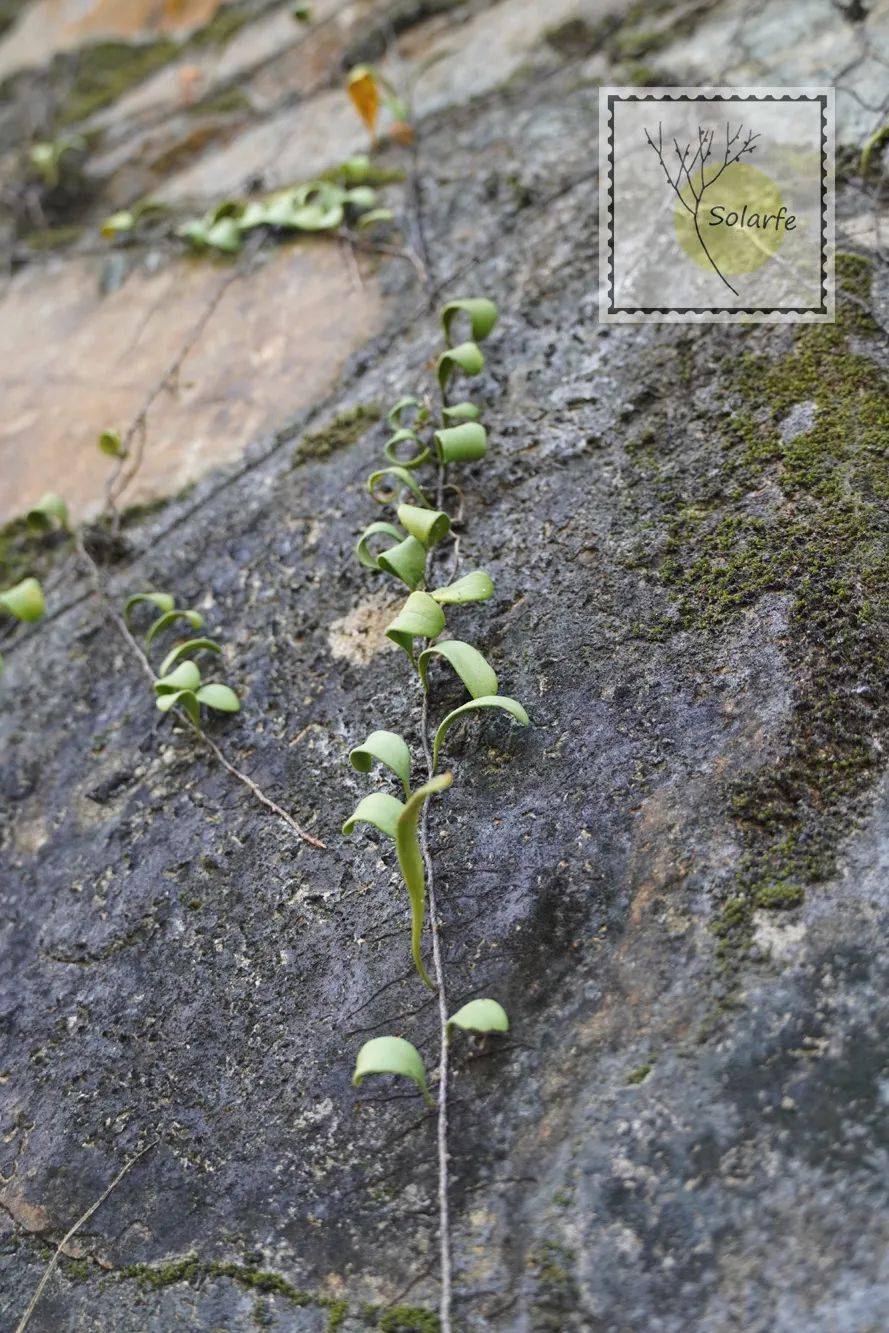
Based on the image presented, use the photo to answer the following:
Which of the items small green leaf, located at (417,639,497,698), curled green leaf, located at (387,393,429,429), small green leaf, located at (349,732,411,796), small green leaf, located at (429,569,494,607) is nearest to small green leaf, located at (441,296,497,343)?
curled green leaf, located at (387,393,429,429)

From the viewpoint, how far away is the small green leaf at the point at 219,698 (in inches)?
58.8

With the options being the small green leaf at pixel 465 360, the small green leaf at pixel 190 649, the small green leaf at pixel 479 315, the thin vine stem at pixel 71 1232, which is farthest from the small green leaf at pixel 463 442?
the thin vine stem at pixel 71 1232

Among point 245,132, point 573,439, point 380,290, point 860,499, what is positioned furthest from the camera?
point 245,132

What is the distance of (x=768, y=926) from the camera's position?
1.02 meters

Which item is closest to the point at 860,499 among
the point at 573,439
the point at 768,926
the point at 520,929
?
the point at 573,439

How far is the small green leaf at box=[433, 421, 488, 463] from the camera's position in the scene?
156 centimetres

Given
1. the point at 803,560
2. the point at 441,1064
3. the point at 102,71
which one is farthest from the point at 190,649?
the point at 102,71

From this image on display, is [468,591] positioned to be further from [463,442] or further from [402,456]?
[402,456]

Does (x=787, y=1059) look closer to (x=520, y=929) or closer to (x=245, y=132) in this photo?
(x=520, y=929)

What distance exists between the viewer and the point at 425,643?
1.43m

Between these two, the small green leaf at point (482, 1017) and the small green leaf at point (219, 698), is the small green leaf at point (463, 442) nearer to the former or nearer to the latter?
the small green leaf at point (219, 698)

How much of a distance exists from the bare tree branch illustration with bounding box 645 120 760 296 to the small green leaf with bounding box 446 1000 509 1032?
53.4 inches

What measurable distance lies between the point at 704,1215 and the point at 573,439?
1.07 meters

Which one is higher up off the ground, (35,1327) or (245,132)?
(245,132)
